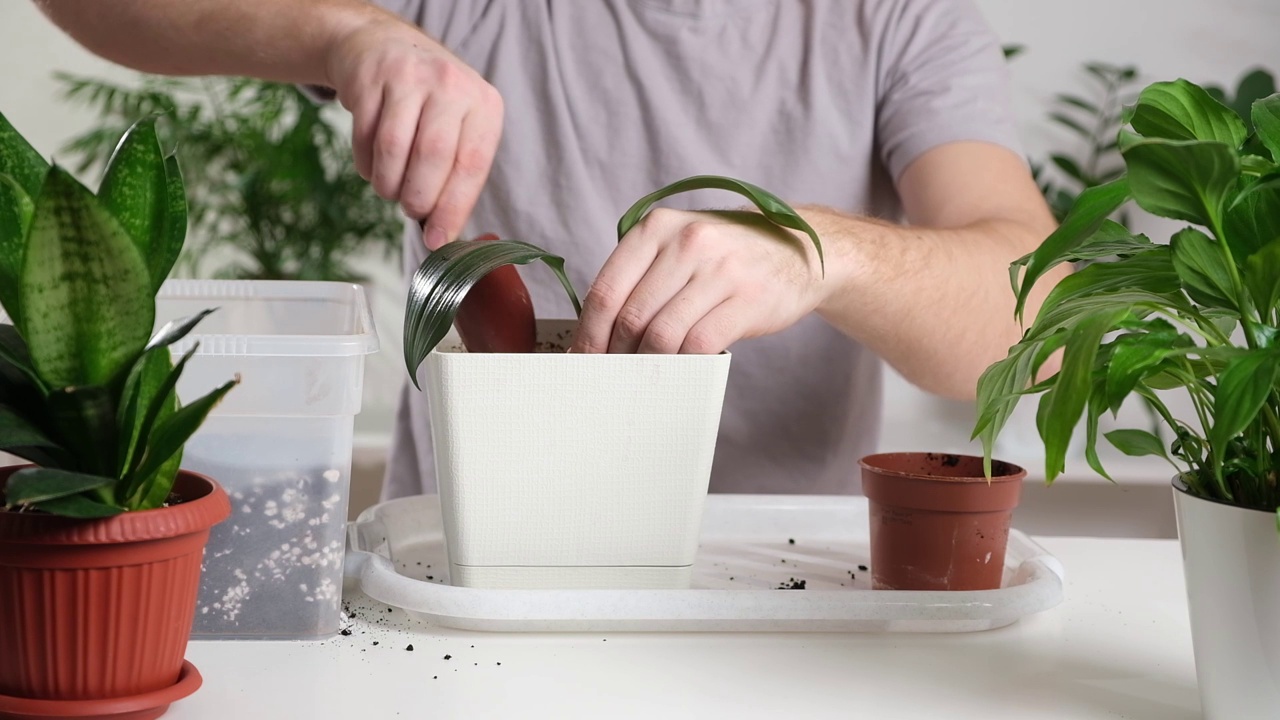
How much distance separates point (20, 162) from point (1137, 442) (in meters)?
0.58

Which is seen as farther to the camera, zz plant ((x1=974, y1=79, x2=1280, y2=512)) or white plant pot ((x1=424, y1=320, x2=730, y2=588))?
white plant pot ((x1=424, y1=320, x2=730, y2=588))

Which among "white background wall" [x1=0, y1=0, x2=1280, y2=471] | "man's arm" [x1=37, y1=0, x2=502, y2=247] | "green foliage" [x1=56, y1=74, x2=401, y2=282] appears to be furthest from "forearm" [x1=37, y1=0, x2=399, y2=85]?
"white background wall" [x1=0, y1=0, x2=1280, y2=471]

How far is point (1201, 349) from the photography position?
466mm

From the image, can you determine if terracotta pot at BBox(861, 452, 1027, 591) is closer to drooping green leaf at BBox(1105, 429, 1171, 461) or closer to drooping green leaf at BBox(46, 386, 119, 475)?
drooping green leaf at BBox(1105, 429, 1171, 461)

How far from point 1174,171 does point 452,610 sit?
1.47ft

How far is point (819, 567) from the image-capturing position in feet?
2.68

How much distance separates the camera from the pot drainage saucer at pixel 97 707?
0.48 m

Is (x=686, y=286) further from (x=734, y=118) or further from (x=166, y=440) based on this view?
(x=734, y=118)

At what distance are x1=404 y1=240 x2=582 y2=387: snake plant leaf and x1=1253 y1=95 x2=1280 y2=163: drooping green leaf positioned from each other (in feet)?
1.30

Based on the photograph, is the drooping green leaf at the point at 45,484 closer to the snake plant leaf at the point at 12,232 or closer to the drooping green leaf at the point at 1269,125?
the snake plant leaf at the point at 12,232

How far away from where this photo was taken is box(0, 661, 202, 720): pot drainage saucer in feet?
1.57

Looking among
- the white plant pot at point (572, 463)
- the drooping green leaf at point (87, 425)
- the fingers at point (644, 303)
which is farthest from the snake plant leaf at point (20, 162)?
the fingers at point (644, 303)

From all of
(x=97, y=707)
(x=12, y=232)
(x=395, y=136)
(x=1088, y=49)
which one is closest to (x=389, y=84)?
(x=395, y=136)

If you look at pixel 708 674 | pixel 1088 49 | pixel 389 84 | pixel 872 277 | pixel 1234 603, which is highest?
pixel 1088 49
